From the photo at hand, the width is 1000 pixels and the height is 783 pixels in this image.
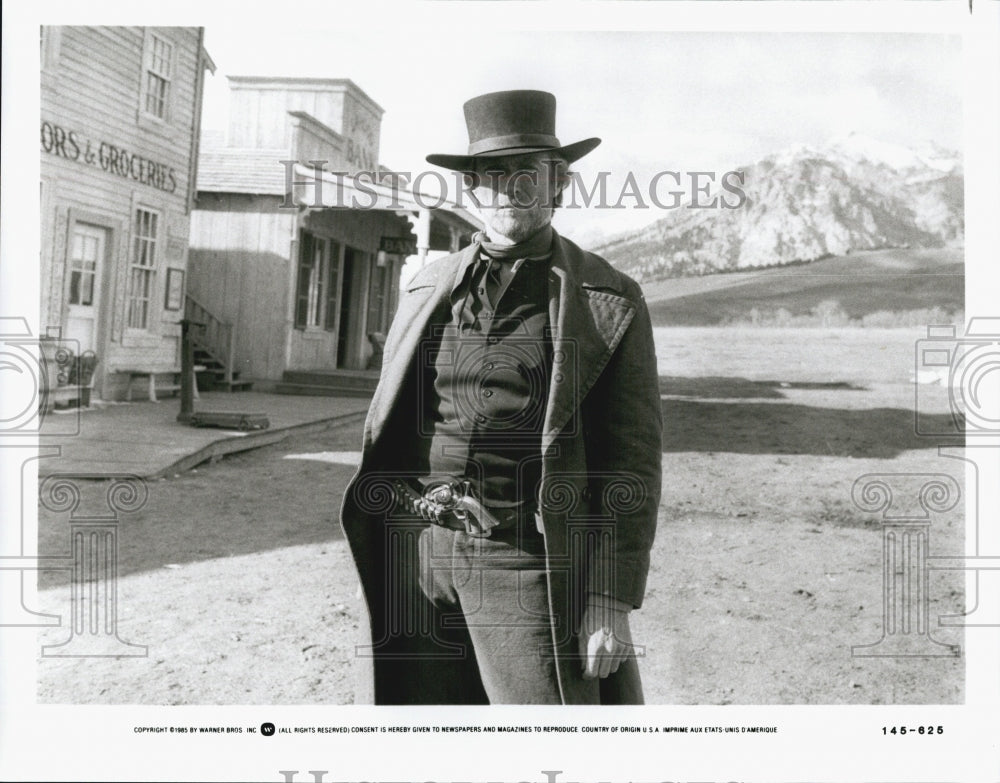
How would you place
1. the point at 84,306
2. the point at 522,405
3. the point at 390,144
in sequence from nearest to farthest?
the point at 522,405 → the point at 390,144 → the point at 84,306

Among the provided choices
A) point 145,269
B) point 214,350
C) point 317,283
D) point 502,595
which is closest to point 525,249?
point 502,595

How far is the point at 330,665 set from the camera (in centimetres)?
304

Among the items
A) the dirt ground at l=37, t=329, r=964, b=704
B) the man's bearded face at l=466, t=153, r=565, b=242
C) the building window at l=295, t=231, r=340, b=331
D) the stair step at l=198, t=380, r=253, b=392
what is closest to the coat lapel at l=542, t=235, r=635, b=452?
the man's bearded face at l=466, t=153, r=565, b=242

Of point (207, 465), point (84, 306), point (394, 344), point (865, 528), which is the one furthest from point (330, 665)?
point (865, 528)

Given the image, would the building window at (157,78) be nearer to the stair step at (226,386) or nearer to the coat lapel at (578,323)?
the stair step at (226,386)

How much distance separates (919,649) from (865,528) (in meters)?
0.46

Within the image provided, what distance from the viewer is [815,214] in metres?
3.21

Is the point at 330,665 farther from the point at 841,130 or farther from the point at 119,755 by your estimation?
the point at 841,130

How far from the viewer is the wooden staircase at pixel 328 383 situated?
11.6 ft

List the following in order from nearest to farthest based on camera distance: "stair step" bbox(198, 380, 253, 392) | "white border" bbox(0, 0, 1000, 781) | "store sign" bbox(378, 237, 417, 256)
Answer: "white border" bbox(0, 0, 1000, 781) → "store sign" bbox(378, 237, 417, 256) → "stair step" bbox(198, 380, 253, 392)

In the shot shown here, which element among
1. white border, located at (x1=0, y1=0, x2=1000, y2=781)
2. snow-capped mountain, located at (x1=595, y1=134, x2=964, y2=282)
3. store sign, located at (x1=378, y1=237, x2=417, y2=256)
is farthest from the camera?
store sign, located at (x1=378, y1=237, x2=417, y2=256)

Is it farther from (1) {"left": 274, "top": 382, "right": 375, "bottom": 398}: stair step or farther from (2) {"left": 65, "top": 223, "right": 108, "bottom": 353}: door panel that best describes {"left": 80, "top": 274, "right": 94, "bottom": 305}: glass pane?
(1) {"left": 274, "top": 382, "right": 375, "bottom": 398}: stair step

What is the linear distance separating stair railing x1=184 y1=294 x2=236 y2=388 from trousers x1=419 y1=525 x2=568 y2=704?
201 centimetres

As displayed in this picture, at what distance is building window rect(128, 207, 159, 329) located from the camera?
12.6 ft
